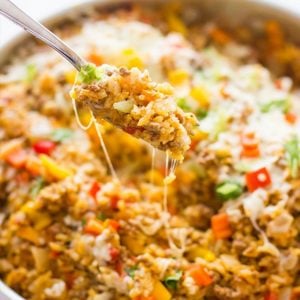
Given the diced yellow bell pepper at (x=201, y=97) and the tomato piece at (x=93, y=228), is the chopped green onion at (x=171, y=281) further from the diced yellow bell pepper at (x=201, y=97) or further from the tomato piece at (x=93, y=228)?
the diced yellow bell pepper at (x=201, y=97)

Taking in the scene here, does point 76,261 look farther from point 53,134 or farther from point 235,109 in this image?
point 235,109

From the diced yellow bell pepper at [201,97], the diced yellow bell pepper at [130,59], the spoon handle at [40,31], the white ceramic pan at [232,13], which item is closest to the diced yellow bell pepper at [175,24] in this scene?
the white ceramic pan at [232,13]

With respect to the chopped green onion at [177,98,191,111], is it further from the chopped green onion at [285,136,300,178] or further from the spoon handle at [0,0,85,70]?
the spoon handle at [0,0,85,70]

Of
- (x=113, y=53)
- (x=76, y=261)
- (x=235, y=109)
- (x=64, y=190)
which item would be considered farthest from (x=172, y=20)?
(x=76, y=261)

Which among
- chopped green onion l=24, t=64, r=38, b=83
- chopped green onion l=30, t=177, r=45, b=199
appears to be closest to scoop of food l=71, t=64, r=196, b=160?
chopped green onion l=30, t=177, r=45, b=199

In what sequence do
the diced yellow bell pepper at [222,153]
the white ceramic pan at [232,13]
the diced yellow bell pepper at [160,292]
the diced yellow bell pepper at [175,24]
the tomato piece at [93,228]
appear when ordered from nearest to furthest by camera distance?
1. the diced yellow bell pepper at [160,292]
2. the tomato piece at [93,228]
3. the diced yellow bell pepper at [222,153]
4. the white ceramic pan at [232,13]
5. the diced yellow bell pepper at [175,24]

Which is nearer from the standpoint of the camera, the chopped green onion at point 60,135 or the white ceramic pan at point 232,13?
the chopped green onion at point 60,135
